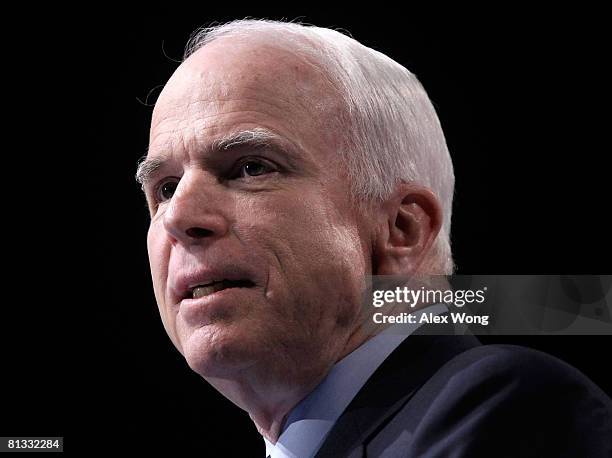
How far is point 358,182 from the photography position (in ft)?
7.28

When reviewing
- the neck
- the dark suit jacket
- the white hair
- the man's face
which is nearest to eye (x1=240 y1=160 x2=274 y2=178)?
the man's face

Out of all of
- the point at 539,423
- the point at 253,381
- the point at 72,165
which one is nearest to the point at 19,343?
the point at 72,165

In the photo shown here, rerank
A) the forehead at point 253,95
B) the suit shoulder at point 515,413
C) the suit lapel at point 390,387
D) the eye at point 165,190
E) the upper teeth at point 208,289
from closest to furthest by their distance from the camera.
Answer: the suit shoulder at point 515,413 → the suit lapel at point 390,387 → the upper teeth at point 208,289 → the forehead at point 253,95 → the eye at point 165,190

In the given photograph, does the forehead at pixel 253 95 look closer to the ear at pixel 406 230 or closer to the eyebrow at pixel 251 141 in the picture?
the eyebrow at pixel 251 141

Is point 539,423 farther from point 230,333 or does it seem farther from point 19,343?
point 19,343

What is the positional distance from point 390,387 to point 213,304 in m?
0.43

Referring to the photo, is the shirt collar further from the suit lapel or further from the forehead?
the forehead

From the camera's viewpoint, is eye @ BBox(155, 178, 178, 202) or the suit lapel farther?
eye @ BBox(155, 178, 178, 202)

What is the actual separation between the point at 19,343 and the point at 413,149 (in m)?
1.80

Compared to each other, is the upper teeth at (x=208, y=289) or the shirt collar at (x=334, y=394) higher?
the upper teeth at (x=208, y=289)

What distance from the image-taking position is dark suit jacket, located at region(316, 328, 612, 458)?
1629mm

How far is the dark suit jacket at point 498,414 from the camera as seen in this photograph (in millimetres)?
1629

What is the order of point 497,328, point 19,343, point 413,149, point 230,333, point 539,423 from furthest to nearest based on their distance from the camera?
point 19,343 < point 497,328 < point 413,149 < point 230,333 < point 539,423

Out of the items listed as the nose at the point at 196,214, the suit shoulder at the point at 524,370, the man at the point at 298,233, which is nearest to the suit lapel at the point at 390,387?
the man at the point at 298,233
